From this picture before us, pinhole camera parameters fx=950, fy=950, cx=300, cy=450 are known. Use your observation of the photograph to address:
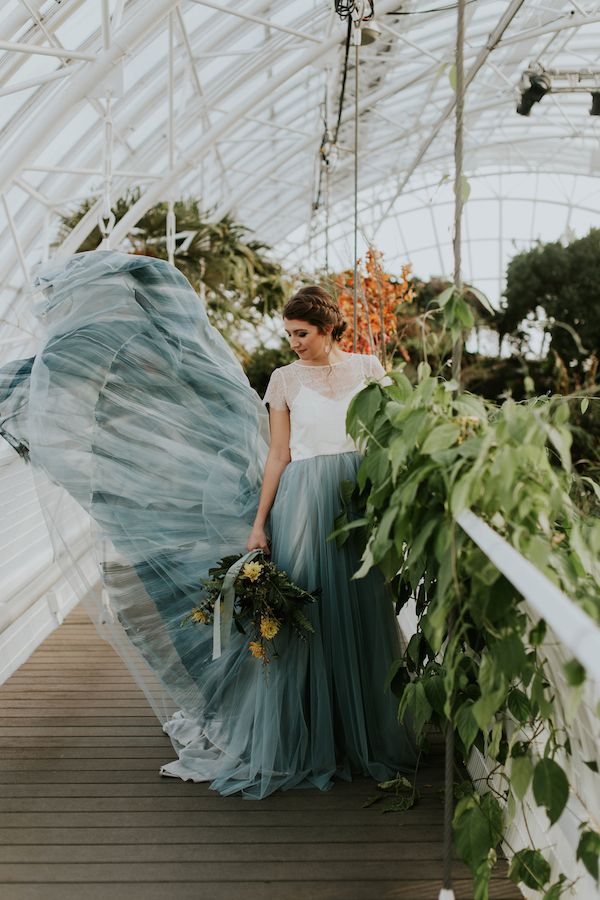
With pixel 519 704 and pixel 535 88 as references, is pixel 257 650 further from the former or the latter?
pixel 535 88

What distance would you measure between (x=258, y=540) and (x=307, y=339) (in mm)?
620

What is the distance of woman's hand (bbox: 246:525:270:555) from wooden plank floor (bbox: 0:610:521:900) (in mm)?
681

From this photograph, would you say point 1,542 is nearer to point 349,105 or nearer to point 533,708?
point 533,708

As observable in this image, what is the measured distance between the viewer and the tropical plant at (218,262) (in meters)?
7.95

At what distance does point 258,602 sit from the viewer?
2.59 metres

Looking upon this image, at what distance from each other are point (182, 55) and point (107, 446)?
7.87m

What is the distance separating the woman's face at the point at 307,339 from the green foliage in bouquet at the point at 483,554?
73 centimetres

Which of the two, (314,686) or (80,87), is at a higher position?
(80,87)

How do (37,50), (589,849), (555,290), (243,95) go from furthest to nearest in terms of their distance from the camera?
(555,290) < (243,95) < (37,50) < (589,849)

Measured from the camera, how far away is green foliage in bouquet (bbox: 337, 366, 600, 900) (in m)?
1.55

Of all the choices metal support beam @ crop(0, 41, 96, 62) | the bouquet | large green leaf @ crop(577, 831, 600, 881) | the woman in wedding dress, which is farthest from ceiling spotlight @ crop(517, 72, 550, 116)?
large green leaf @ crop(577, 831, 600, 881)

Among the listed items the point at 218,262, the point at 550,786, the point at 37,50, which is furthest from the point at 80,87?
the point at 550,786

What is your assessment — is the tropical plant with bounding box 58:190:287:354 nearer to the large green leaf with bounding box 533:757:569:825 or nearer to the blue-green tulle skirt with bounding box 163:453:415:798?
the blue-green tulle skirt with bounding box 163:453:415:798

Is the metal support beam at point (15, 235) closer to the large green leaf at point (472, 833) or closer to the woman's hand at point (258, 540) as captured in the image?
the woman's hand at point (258, 540)
